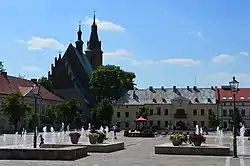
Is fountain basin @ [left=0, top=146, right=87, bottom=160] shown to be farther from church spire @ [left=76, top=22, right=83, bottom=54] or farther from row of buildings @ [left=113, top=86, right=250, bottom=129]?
church spire @ [left=76, top=22, right=83, bottom=54]

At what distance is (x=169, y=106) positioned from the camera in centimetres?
9619

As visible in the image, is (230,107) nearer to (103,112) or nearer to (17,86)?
(103,112)

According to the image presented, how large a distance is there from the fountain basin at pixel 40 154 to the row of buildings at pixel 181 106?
72.3m

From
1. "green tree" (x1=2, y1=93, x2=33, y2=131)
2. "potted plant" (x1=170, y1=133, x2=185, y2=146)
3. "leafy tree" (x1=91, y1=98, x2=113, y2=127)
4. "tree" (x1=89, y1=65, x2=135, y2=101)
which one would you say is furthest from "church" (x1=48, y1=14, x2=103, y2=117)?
"potted plant" (x1=170, y1=133, x2=185, y2=146)

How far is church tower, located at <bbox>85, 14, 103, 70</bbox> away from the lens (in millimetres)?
123312

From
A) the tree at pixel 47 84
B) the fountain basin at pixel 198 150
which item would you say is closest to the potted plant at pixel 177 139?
the fountain basin at pixel 198 150

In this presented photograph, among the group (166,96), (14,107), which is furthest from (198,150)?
(166,96)

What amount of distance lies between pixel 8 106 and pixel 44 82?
37.1m

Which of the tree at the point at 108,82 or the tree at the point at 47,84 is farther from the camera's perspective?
the tree at the point at 47,84

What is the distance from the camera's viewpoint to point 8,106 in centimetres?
6656

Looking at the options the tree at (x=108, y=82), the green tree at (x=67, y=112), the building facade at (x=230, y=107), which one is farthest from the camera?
the tree at (x=108, y=82)

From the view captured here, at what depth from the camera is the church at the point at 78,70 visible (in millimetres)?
106125

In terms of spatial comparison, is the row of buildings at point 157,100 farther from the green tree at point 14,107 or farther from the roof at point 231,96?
the green tree at point 14,107

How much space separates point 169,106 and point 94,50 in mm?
35901
